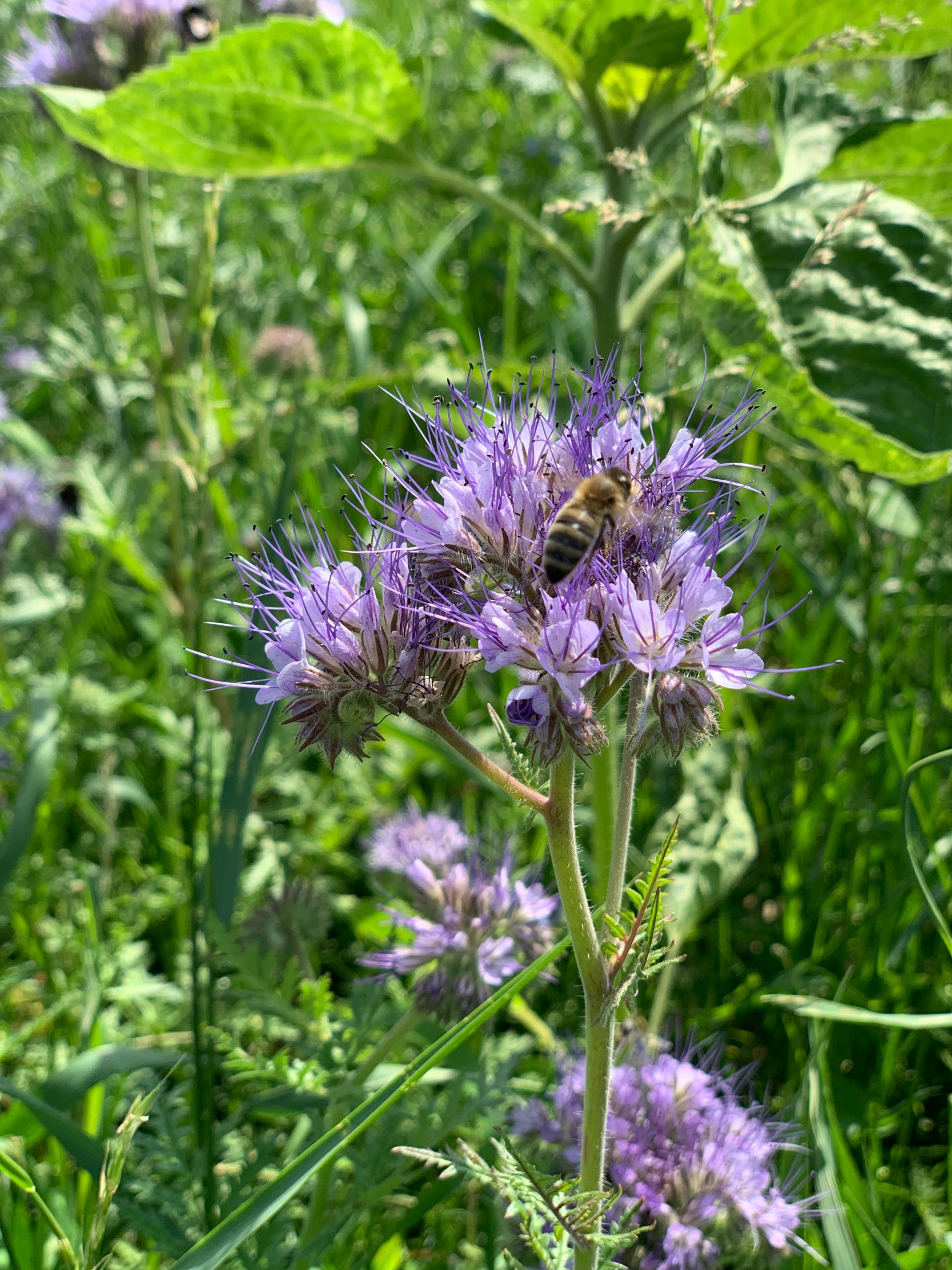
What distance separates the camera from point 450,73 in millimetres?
6191

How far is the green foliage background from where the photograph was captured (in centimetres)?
215

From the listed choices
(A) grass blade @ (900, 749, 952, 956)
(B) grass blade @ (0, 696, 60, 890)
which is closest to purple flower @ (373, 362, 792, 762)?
(A) grass blade @ (900, 749, 952, 956)

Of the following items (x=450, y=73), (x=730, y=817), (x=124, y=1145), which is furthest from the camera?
(x=450, y=73)

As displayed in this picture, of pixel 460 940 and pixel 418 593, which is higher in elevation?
pixel 418 593

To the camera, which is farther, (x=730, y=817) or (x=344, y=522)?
(x=344, y=522)

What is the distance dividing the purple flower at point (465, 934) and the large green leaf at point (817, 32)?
1934 millimetres

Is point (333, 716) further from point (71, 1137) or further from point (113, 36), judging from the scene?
point (113, 36)

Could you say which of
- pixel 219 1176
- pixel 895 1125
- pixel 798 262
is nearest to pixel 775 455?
pixel 798 262

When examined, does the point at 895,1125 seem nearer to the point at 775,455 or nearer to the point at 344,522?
the point at 775,455

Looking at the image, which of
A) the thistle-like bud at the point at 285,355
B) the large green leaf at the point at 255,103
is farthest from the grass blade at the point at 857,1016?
the thistle-like bud at the point at 285,355

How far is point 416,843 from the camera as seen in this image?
8.72 ft

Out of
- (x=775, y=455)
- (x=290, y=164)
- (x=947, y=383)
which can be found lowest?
(x=775, y=455)

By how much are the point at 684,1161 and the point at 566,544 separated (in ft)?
4.02

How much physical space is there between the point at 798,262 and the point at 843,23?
55cm
